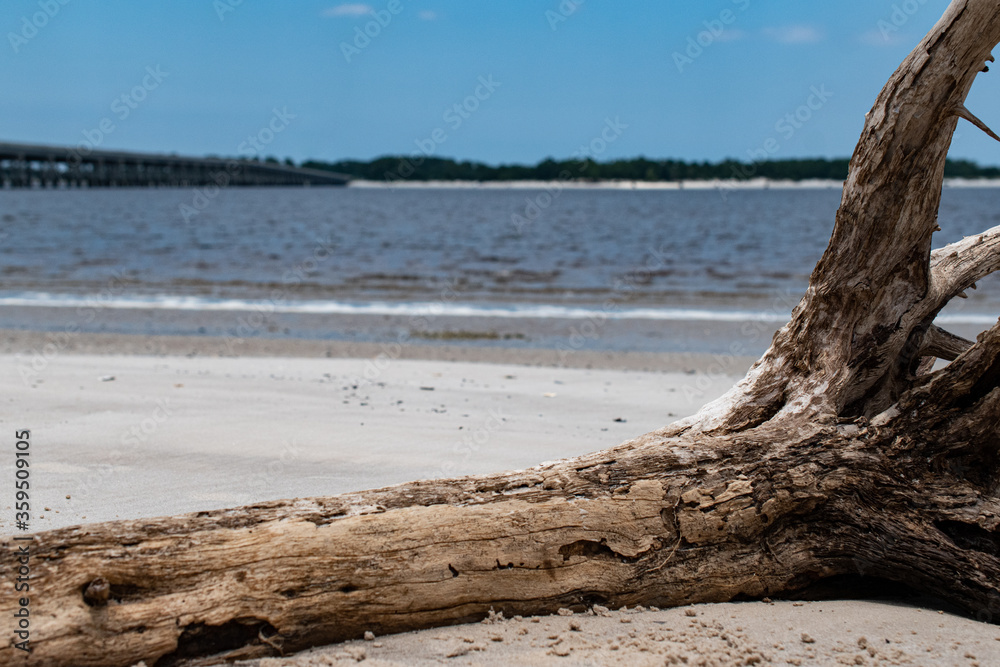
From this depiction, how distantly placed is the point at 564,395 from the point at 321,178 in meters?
160

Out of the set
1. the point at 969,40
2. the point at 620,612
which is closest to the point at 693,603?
the point at 620,612

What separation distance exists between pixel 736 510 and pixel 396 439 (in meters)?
3.15

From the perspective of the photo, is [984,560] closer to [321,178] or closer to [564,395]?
[564,395]

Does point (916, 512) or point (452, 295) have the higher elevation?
point (916, 512)

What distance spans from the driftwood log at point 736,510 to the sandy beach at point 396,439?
0.48 feet

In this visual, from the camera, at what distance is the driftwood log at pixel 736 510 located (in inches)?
97.7

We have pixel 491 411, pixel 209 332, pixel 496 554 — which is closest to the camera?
pixel 496 554

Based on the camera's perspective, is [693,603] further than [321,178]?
No

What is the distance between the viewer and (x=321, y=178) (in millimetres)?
159625

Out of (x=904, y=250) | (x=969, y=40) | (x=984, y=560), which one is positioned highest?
(x=969, y=40)

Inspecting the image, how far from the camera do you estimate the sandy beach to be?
2.66 m

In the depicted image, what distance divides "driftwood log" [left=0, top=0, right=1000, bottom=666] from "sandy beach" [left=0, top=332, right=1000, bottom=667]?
0.15 meters

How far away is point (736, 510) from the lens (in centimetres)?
295

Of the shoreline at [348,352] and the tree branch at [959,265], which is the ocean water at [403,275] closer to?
the shoreline at [348,352]
